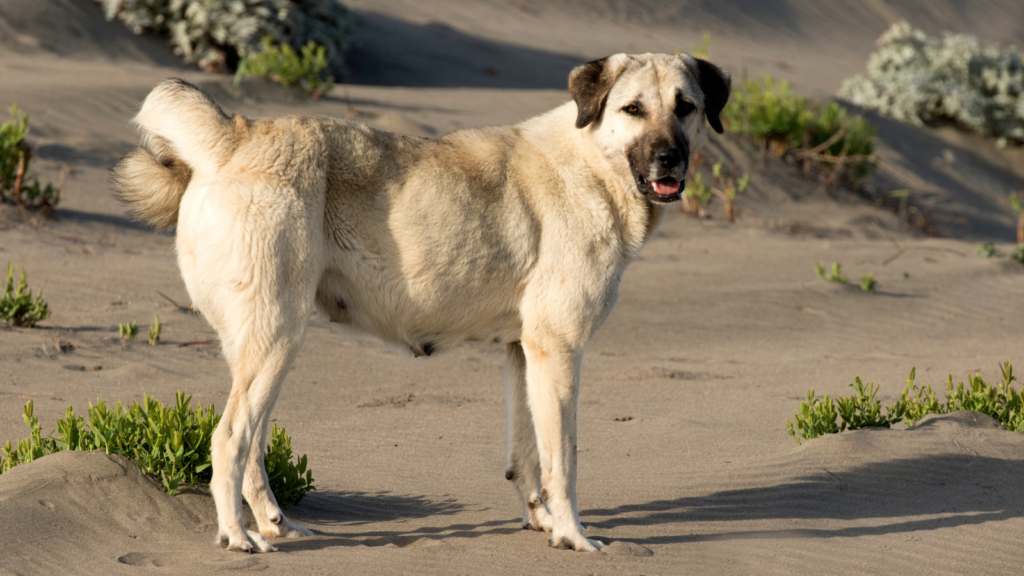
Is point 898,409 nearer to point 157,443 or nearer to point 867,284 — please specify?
point 867,284

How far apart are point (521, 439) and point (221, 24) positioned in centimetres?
1280

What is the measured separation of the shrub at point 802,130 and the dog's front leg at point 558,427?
1173 cm

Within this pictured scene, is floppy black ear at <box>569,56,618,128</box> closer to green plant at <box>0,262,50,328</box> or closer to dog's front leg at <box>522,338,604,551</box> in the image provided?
dog's front leg at <box>522,338,604,551</box>

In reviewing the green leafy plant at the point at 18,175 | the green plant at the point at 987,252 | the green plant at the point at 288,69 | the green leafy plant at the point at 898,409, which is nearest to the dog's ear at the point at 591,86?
the green leafy plant at the point at 898,409

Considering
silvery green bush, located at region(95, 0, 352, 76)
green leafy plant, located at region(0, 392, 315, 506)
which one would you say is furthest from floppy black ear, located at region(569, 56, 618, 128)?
silvery green bush, located at region(95, 0, 352, 76)

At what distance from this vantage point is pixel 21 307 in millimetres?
7004

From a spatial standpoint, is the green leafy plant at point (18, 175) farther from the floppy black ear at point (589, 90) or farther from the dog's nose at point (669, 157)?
the dog's nose at point (669, 157)

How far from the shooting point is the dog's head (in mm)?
4324

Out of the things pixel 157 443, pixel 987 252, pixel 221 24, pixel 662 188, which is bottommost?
pixel 157 443

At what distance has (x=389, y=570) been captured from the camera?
12.4 feet

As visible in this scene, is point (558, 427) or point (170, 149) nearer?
point (170, 149)

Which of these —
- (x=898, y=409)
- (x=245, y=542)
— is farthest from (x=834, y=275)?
(x=245, y=542)

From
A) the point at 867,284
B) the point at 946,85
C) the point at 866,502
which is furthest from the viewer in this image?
the point at 946,85

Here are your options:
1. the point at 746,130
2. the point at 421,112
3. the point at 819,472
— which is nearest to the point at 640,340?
the point at 819,472
